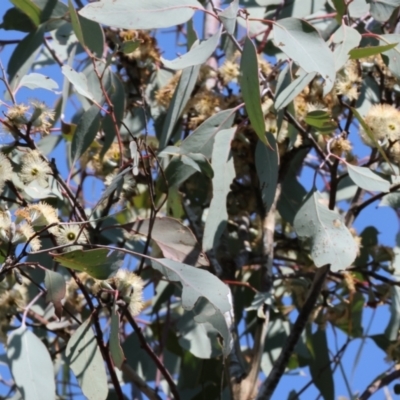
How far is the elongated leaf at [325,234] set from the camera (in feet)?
4.31

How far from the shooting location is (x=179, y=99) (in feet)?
4.81

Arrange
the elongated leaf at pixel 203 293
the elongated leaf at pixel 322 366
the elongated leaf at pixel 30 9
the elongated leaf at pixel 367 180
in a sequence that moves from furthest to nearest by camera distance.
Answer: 1. the elongated leaf at pixel 322 366
2. the elongated leaf at pixel 30 9
3. the elongated leaf at pixel 367 180
4. the elongated leaf at pixel 203 293

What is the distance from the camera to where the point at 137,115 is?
1836 mm

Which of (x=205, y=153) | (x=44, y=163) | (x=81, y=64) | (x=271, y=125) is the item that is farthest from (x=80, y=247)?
(x=81, y=64)

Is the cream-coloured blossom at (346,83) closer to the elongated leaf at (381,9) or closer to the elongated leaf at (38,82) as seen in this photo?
the elongated leaf at (381,9)

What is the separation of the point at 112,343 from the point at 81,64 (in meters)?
0.85

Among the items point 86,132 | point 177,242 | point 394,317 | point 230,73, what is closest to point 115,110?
point 86,132

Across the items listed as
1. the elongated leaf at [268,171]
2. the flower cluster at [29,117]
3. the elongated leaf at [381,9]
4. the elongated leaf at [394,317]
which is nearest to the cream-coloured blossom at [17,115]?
the flower cluster at [29,117]

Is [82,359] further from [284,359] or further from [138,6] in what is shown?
[138,6]

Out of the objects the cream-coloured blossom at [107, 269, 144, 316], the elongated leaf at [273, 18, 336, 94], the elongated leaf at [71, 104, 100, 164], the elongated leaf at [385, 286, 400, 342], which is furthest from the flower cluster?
the elongated leaf at [385, 286, 400, 342]

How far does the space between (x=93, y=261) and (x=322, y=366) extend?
2.47 ft

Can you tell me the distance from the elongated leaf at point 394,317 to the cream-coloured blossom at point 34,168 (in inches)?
27.5

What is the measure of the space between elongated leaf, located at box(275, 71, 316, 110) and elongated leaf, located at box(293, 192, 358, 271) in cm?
19

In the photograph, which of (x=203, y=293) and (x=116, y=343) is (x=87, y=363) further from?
(x=203, y=293)
